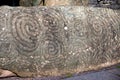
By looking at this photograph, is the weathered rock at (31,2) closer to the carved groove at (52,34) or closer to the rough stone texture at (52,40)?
the rough stone texture at (52,40)

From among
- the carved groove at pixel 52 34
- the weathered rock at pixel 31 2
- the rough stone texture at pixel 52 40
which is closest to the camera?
the rough stone texture at pixel 52 40

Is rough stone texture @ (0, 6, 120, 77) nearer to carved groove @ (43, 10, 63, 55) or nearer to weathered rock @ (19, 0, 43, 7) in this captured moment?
carved groove @ (43, 10, 63, 55)

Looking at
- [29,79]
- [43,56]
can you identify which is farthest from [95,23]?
[29,79]

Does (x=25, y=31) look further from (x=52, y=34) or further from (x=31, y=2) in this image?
(x=31, y=2)

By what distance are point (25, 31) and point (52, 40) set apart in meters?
0.41

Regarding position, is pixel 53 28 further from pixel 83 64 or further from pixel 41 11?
pixel 83 64

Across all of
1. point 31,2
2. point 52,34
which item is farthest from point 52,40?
point 31,2

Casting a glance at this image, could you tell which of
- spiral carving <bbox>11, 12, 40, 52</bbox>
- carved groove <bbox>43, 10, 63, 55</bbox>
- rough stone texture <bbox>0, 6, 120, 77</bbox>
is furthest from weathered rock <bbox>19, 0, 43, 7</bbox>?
spiral carving <bbox>11, 12, 40, 52</bbox>

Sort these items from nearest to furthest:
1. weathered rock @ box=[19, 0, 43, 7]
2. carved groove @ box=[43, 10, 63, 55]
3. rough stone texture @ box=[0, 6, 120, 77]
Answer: rough stone texture @ box=[0, 6, 120, 77] → carved groove @ box=[43, 10, 63, 55] → weathered rock @ box=[19, 0, 43, 7]

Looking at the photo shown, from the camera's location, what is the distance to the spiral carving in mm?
3486

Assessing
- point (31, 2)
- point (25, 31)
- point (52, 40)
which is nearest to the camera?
point (25, 31)

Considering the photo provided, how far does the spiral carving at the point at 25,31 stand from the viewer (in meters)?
3.49

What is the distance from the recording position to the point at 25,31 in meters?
3.54

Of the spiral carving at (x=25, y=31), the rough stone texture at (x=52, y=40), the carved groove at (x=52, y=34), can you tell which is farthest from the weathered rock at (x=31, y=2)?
the spiral carving at (x=25, y=31)
